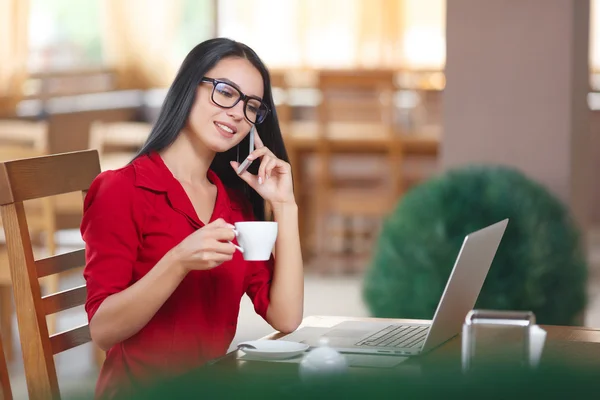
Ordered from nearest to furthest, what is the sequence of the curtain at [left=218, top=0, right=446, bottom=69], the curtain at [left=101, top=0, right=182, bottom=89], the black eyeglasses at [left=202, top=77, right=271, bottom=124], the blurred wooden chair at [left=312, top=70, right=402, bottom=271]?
the black eyeglasses at [left=202, top=77, right=271, bottom=124] < the blurred wooden chair at [left=312, top=70, right=402, bottom=271] < the curtain at [left=101, top=0, right=182, bottom=89] < the curtain at [left=218, top=0, right=446, bottom=69]

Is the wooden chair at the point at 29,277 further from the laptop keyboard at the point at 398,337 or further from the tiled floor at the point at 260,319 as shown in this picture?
the tiled floor at the point at 260,319

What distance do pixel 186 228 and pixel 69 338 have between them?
26cm

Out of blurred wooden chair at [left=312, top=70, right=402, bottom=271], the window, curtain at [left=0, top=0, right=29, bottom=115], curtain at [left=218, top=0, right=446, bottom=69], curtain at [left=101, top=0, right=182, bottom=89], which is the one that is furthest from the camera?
curtain at [left=218, top=0, right=446, bottom=69]

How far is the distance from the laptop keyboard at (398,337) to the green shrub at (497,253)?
1.36 meters

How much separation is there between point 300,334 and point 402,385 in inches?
43.3

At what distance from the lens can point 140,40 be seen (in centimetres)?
690

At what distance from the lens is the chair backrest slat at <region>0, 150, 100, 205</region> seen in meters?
1.59

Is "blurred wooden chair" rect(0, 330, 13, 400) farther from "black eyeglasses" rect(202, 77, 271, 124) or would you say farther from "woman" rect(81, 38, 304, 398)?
"black eyeglasses" rect(202, 77, 271, 124)

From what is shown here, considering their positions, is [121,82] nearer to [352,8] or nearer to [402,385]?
[352,8]

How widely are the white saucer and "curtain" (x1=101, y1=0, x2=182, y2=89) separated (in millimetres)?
5424

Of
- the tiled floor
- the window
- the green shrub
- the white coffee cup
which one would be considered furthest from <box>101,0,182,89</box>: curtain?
the white coffee cup

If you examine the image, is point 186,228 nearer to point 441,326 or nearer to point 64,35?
point 441,326

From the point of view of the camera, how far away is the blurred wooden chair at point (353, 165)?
18.3ft

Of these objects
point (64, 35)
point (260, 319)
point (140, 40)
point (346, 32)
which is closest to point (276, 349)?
point (260, 319)
